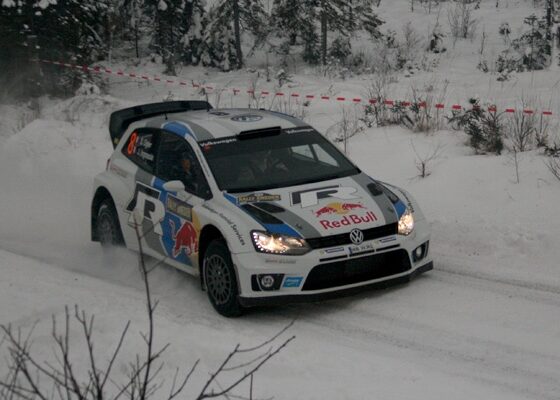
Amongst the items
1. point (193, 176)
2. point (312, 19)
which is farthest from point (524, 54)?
point (193, 176)

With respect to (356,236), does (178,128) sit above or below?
above

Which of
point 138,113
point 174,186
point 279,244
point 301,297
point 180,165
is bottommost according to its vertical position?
point 301,297

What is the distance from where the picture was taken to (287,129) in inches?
368

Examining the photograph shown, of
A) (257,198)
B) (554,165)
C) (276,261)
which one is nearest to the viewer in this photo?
(276,261)

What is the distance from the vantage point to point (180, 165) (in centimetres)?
898

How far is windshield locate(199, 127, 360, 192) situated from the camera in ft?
28.1

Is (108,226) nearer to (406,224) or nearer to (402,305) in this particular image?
(406,224)

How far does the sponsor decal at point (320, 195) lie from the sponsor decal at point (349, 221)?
0.30 meters

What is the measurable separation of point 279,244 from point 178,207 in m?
1.39

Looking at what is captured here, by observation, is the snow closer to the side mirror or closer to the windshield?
the side mirror

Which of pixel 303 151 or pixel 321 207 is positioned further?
pixel 303 151

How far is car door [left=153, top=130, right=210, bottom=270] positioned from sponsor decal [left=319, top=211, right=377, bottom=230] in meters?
1.21

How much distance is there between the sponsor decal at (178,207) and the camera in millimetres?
8456

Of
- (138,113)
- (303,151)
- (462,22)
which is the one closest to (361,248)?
(303,151)
